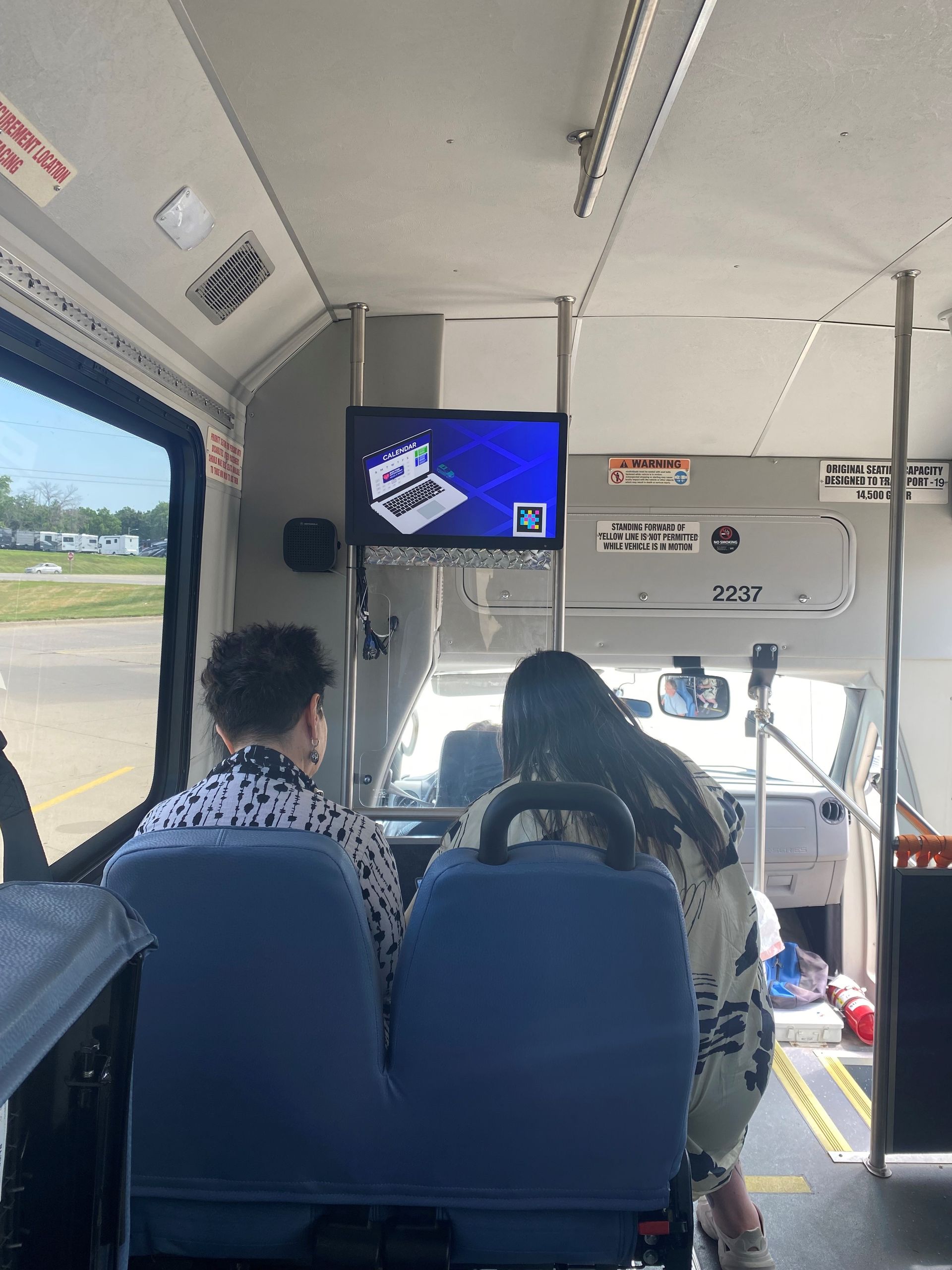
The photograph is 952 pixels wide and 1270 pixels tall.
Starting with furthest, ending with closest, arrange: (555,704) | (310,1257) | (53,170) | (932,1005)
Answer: (932,1005) < (555,704) < (53,170) < (310,1257)

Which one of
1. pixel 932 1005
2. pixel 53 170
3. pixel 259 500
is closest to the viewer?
pixel 53 170

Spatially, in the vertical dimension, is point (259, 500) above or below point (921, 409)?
below

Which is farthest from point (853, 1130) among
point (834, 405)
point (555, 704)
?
point (834, 405)

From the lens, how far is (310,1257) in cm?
144

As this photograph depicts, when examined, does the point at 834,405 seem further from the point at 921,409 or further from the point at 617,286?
the point at 617,286

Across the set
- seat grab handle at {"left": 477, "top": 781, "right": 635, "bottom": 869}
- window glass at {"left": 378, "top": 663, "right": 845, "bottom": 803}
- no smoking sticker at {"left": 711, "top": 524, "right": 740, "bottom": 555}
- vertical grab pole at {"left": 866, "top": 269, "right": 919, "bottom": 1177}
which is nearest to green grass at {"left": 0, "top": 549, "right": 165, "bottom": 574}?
window glass at {"left": 378, "top": 663, "right": 845, "bottom": 803}

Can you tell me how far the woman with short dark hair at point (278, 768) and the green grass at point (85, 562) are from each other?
426 millimetres

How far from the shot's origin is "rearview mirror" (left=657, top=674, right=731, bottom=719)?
454cm

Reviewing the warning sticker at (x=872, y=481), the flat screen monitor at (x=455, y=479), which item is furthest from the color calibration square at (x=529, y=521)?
the warning sticker at (x=872, y=481)

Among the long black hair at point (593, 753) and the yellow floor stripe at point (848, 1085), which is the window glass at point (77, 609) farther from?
the yellow floor stripe at point (848, 1085)

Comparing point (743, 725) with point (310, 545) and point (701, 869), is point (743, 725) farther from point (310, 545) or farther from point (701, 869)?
point (701, 869)

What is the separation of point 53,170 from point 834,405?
325 centimetres

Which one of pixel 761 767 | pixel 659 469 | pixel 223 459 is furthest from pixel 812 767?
pixel 223 459

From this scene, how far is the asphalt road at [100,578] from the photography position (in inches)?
78.2
